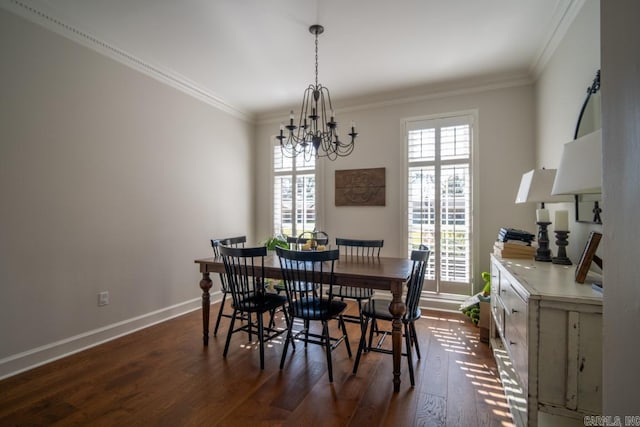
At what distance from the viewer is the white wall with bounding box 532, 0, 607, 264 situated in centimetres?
204

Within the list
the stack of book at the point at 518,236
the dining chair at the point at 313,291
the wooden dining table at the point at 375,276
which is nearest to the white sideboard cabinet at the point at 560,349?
the wooden dining table at the point at 375,276

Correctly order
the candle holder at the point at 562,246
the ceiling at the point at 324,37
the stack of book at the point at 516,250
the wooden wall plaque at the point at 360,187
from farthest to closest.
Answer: the wooden wall plaque at the point at 360,187 < the ceiling at the point at 324,37 < the stack of book at the point at 516,250 < the candle holder at the point at 562,246


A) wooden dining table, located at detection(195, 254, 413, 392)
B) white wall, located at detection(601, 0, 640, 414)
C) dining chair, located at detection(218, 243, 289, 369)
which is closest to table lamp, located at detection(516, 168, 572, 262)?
wooden dining table, located at detection(195, 254, 413, 392)

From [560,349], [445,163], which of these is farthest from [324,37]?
[560,349]

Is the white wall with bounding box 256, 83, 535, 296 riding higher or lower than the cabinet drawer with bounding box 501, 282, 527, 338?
higher

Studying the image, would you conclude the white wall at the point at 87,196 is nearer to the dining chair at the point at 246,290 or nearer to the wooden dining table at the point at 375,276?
the wooden dining table at the point at 375,276

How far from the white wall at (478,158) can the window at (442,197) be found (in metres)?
0.12

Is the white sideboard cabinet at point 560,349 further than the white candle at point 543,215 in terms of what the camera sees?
No

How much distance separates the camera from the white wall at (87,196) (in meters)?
2.29

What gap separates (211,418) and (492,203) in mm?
3508

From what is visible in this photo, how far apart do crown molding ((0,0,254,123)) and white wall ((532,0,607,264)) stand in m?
3.81

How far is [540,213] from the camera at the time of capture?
2199 millimetres

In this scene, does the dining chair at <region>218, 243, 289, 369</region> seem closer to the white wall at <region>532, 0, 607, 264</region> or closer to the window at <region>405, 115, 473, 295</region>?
the window at <region>405, 115, 473, 295</region>

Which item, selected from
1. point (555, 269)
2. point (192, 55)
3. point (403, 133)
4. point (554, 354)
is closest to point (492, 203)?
point (403, 133)
